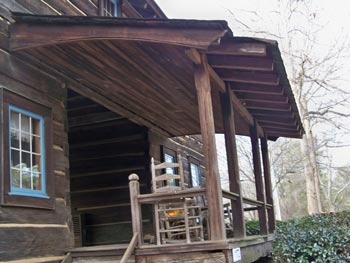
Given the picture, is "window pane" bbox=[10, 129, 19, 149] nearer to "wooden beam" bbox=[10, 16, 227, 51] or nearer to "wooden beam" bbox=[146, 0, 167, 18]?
"wooden beam" bbox=[10, 16, 227, 51]

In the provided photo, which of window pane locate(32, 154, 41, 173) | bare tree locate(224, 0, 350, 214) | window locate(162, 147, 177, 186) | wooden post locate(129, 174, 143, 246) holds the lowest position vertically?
wooden post locate(129, 174, 143, 246)

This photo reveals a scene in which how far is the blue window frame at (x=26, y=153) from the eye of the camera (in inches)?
221

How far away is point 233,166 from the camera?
271 inches

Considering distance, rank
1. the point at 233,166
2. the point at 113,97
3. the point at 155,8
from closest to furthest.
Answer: the point at 233,166 < the point at 113,97 < the point at 155,8

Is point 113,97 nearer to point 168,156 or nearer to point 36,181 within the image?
point 36,181

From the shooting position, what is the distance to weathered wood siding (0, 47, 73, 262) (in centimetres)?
529

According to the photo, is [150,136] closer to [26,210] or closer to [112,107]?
[112,107]

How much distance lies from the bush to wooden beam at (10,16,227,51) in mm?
5663

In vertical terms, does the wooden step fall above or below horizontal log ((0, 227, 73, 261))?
below

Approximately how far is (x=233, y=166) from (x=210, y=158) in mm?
1540

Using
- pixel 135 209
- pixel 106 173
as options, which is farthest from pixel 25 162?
pixel 106 173

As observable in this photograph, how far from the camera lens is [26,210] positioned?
5.60 metres

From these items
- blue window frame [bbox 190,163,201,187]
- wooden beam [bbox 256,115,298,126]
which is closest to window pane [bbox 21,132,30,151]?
wooden beam [bbox 256,115,298,126]

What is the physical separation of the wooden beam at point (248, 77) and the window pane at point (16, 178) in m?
3.23
